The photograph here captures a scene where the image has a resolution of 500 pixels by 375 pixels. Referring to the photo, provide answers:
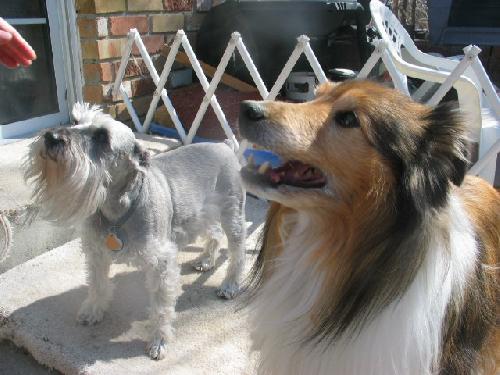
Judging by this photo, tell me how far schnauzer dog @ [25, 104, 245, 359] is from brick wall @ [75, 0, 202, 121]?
6.00 feet

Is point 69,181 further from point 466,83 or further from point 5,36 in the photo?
point 466,83

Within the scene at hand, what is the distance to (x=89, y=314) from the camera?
234 centimetres

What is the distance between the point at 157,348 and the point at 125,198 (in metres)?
0.68

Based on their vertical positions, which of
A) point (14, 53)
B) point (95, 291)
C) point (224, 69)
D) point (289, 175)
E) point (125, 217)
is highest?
point (14, 53)

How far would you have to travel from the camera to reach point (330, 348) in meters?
1.54

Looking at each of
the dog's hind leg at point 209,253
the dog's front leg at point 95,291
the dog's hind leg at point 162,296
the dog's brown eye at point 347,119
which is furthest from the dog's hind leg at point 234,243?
the dog's brown eye at point 347,119

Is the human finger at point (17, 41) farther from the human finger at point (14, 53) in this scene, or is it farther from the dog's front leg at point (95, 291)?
the dog's front leg at point (95, 291)

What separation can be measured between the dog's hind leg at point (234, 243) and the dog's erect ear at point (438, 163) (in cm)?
141

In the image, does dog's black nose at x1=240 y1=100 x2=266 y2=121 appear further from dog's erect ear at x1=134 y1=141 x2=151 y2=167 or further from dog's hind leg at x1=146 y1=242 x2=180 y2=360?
dog's hind leg at x1=146 y1=242 x2=180 y2=360

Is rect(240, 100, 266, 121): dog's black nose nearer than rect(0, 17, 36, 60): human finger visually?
Yes

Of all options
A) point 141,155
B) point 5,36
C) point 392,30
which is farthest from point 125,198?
point 392,30

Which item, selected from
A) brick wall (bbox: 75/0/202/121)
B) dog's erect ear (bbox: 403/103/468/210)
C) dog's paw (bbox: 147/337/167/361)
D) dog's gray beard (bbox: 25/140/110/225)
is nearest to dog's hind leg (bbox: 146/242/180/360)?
dog's paw (bbox: 147/337/167/361)

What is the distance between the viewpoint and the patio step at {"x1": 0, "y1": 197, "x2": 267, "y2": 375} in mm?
2139

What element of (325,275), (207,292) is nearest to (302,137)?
(325,275)
